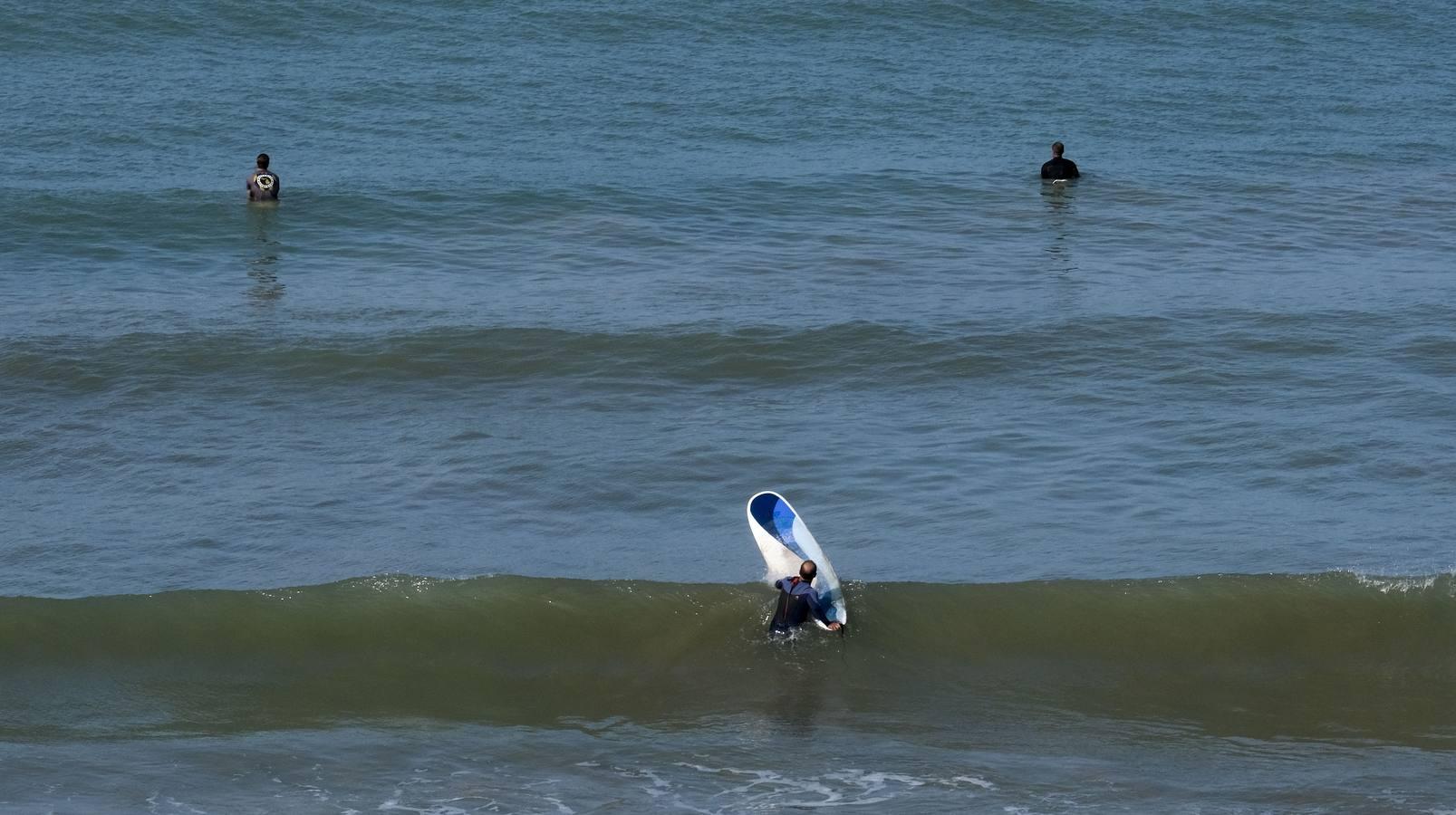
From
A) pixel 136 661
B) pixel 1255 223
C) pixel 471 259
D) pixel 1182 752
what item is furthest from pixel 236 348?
pixel 1255 223

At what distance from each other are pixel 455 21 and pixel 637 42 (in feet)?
13.7

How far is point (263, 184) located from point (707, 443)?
Answer: 1122cm

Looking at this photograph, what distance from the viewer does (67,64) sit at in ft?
110

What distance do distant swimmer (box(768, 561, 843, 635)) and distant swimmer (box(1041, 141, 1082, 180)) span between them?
15.6m

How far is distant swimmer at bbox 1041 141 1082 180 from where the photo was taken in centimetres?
2820

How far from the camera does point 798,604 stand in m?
14.1

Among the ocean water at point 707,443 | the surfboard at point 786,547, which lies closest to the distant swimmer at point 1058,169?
the ocean water at point 707,443

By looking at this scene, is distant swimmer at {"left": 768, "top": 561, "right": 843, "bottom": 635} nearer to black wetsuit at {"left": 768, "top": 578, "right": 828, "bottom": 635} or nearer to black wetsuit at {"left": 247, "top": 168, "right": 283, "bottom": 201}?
black wetsuit at {"left": 768, "top": 578, "right": 828, "bottom": 635}

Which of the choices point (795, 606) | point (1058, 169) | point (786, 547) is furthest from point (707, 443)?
point (1058, 169)

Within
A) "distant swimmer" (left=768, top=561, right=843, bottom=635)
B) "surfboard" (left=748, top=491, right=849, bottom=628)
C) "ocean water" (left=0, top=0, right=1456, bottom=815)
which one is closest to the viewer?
"ocean water" (left=0, top=0, right=1456, bottom=815)

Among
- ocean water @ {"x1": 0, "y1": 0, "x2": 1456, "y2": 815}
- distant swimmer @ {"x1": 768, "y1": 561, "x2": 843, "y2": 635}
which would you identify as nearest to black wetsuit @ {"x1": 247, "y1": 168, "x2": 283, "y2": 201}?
ocean water @ {"x1": 0, "y1": 0, "x2": 1456, "y2": 815}

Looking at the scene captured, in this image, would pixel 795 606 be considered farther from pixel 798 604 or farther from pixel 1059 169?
pixel 1059 169

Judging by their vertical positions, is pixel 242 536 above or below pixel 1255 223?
below

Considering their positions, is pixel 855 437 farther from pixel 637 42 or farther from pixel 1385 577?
pixel 637 42
